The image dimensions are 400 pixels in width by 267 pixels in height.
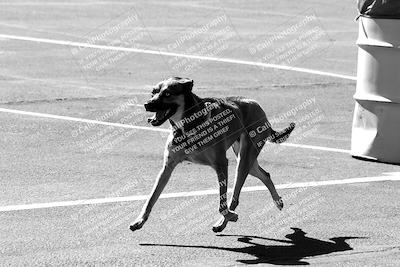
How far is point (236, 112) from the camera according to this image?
34.9 ft

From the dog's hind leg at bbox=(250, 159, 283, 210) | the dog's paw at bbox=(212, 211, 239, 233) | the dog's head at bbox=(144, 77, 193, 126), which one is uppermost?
the dog's head at bbox=(144, 77, 193, 126)

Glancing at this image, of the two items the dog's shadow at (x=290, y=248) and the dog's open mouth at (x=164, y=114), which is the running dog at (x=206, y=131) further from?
the dog's shadow at (x=290, y=248)

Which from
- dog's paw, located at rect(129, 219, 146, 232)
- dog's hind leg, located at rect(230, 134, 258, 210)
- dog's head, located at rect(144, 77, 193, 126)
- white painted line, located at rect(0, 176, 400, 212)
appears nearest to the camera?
dog's head, located at rect(144, 77, 193, 126)

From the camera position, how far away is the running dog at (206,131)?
988 centimetres

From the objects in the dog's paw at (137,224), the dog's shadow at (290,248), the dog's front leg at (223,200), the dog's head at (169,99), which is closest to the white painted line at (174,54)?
the dog's shadow at (290,248)

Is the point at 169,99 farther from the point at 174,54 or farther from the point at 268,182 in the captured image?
the point at 174,54

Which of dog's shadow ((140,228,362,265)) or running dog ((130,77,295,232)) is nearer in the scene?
dog's shadow ((140,228,362,265))

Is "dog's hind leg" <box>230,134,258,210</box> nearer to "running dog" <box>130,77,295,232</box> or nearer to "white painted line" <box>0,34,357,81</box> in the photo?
"running dog" <box>130,77,295,232</box>

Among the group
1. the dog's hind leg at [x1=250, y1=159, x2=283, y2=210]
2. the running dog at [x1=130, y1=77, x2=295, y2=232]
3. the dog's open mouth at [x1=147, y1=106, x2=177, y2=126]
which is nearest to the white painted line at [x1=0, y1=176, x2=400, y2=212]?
the dog's hind leg at [x1=250, y1=159, x2=283, y2=210]

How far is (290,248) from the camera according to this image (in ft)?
32.8

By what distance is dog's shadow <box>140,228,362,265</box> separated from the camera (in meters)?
9.59

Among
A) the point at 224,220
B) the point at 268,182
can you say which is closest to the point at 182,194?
the point at 268,182

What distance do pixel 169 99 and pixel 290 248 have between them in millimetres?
1828

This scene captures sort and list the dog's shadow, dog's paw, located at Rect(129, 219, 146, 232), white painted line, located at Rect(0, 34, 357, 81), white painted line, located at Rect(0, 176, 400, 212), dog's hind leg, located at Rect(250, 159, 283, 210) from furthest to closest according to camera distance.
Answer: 1. white painted line, located at Rect(0, 34, 357, 81)
2. dog's hind leg, located at Rect(250, 159, 283, 210)
3. white painted line, located at Rect(0, 176, 400, 212)
4. dog's paw, located at Rect(129, 219, 146, 232)
5. the dog's shadow
